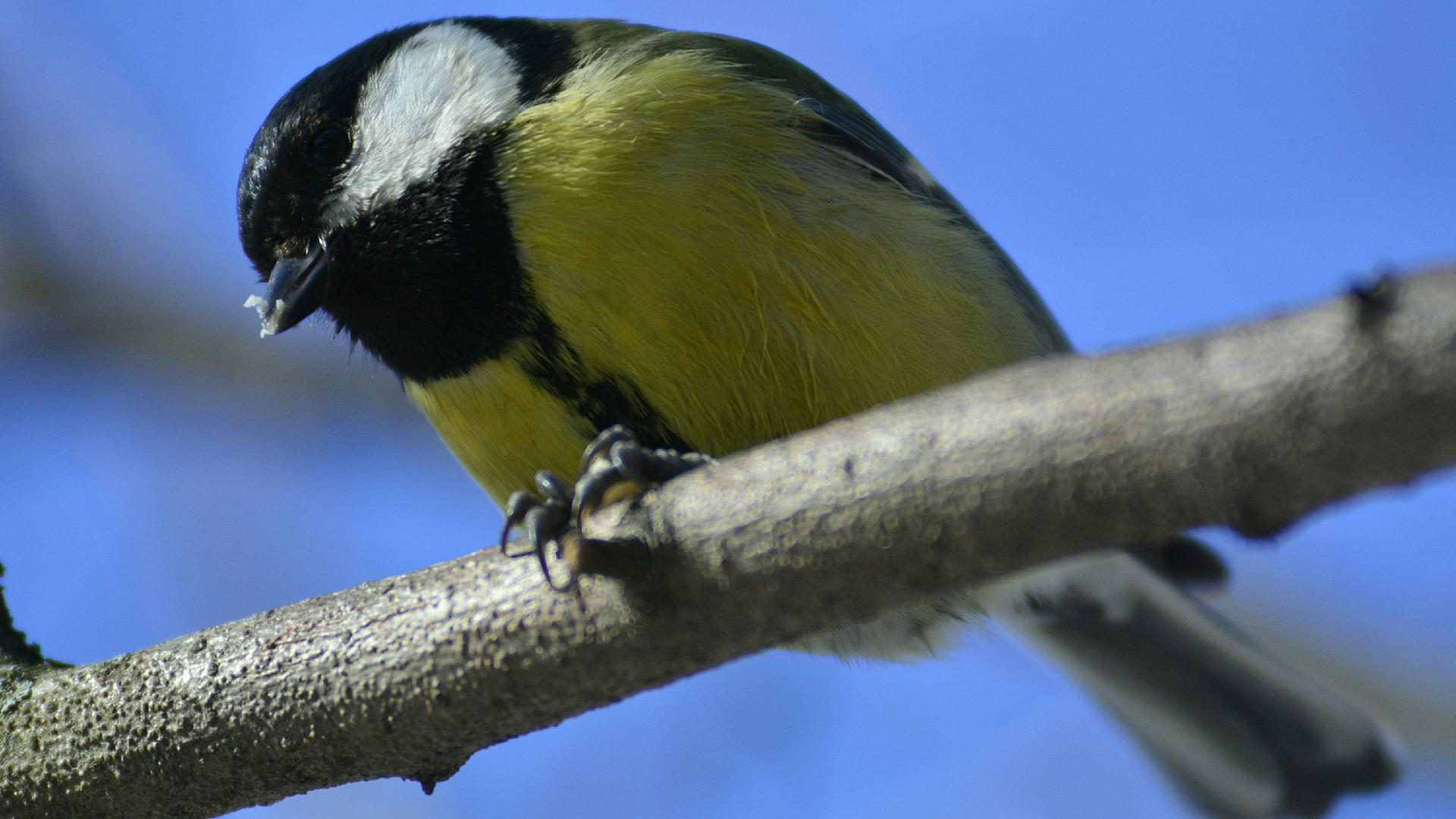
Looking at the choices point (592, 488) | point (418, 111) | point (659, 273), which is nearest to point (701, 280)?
point (659, 273)

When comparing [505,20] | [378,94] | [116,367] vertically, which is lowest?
[378,94]

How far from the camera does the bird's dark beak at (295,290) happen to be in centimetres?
191

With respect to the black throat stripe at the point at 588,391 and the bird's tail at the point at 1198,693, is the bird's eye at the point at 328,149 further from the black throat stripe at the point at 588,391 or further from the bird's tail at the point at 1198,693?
the bird's tail at the point at 1198,693

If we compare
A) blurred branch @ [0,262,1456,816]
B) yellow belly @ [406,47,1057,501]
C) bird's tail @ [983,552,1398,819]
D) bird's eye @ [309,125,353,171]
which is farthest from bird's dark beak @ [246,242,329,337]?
bird's tail @ [983,552,1398,819]

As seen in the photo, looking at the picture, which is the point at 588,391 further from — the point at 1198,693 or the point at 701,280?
the point at 1198,693

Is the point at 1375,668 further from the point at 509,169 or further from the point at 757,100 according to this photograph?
the point at 509,169

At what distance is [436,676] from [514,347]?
0.71m

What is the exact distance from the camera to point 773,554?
1.08m

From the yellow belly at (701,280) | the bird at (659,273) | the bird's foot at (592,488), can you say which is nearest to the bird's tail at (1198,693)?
the bird at (659,273)

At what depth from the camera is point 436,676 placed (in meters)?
1.22

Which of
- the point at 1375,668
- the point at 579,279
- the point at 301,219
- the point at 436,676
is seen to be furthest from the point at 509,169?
the point at 1375,668

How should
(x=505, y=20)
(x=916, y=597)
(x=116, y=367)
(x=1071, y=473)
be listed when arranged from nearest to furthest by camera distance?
(x=1071, y=473)
(x=916, y=597)
(x=505, y=20)
(x=116, y=367)

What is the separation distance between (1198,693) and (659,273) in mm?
1335

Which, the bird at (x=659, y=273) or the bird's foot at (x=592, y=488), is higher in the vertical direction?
the bird at (x=659, y=273)
